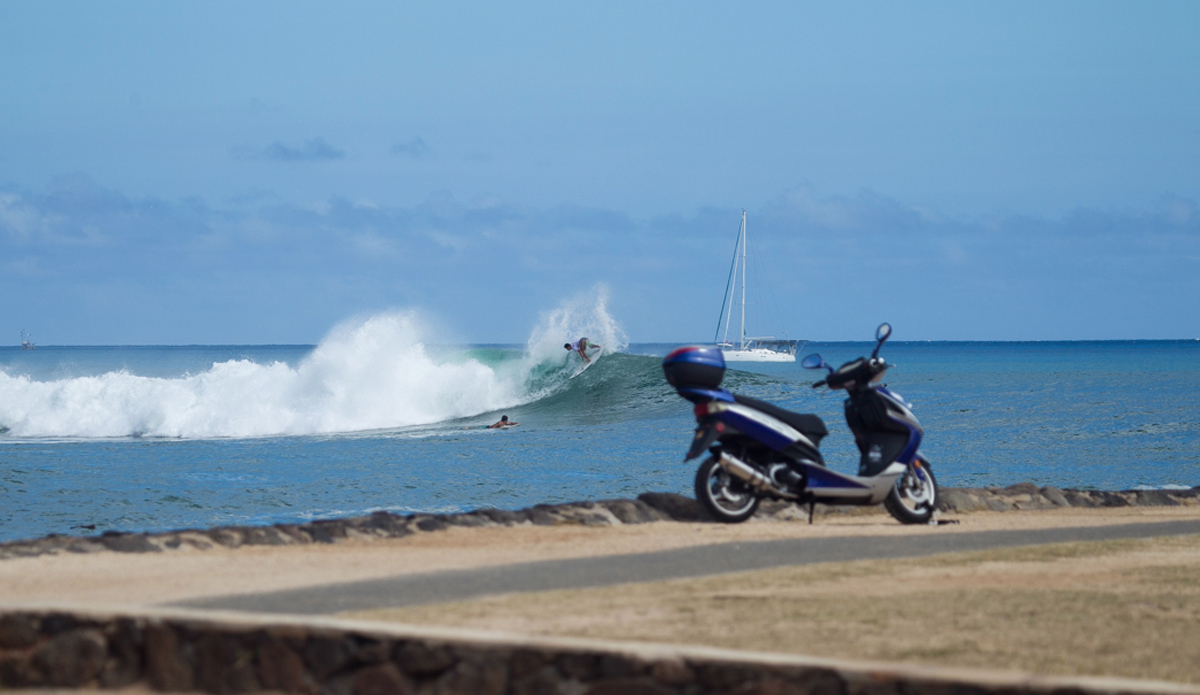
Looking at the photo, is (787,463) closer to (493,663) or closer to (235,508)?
(493,663)

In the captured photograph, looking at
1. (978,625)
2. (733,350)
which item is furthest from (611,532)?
(733,350)

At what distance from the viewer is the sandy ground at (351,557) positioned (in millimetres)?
8016

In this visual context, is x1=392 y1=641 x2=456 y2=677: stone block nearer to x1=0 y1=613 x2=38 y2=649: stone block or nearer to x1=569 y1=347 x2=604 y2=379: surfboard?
x1=0 y1=613 x2=38 y2=649: stone block

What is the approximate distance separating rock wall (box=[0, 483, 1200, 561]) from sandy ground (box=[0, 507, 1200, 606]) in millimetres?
230

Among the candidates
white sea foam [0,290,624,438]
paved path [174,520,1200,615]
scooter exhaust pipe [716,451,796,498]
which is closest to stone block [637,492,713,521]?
scooter exhaust pipe [716,451,796,498]

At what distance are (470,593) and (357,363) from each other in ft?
114

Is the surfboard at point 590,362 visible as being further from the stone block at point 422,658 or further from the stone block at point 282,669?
the stone block at point 422,658

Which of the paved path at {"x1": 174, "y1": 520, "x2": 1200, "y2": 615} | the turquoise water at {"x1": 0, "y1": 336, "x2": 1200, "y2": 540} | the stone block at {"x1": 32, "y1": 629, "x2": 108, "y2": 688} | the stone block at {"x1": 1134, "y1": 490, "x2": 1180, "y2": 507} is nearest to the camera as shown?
the stone block at {"x1": 32, "y1": 629, "x2": 108, "y2": 688}

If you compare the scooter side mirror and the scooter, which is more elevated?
the scooter side mirror

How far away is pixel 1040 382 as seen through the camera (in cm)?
6550

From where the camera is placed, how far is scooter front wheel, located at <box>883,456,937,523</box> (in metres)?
11.6

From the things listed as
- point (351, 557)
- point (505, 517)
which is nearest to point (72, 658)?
point (351, 557)

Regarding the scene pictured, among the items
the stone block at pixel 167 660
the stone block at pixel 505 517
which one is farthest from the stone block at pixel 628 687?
the stone block at pixel 505 517

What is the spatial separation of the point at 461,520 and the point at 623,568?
10.5 feet
